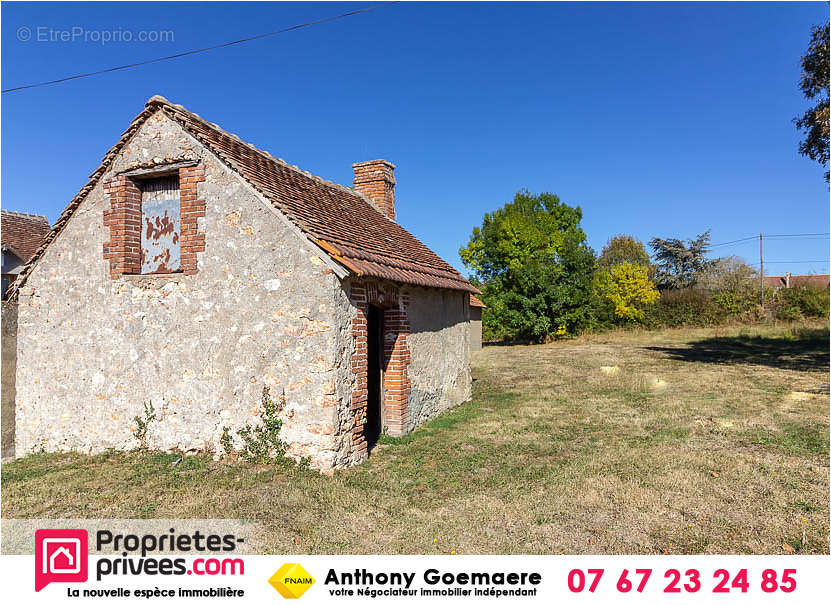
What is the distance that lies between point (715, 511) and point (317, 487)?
437 cm

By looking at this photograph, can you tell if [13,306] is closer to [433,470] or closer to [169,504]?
[169,504]

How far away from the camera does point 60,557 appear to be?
423 centimetres

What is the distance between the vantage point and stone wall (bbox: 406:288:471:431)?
898 cm

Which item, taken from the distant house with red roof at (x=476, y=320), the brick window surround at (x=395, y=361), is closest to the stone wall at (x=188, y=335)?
the brick window surround at (x=395, y=361)

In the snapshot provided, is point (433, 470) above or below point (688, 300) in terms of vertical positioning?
below

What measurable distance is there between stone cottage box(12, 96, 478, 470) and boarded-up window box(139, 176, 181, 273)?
0.9 inches

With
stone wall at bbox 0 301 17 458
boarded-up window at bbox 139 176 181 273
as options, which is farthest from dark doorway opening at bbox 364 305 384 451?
stone wall at bbox 0 301 17 458

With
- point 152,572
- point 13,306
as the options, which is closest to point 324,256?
point 152,572

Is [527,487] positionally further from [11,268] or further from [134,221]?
[11,268]

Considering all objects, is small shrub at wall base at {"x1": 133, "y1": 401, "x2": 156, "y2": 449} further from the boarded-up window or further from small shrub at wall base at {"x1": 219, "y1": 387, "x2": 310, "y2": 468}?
the boarded-up window

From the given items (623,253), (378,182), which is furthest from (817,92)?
(623,253)

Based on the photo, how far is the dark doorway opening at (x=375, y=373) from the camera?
848 centimetres

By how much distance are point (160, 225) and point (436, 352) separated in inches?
216

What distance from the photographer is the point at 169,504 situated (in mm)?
5367
